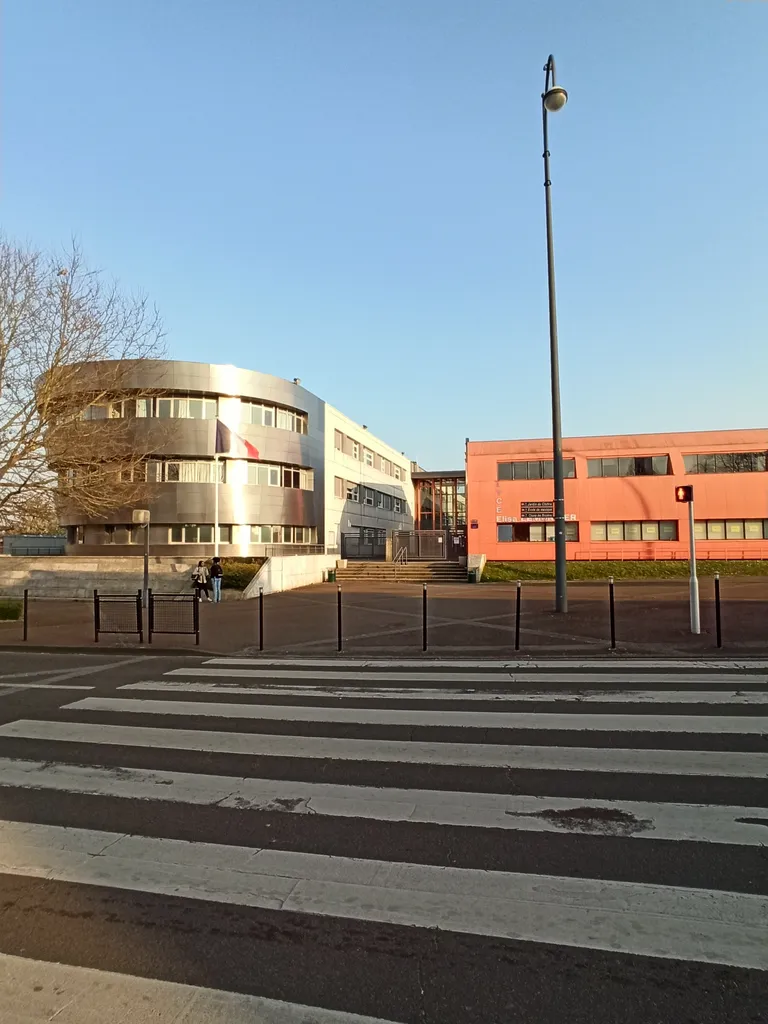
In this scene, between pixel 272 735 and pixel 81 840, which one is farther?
pixel 272 735

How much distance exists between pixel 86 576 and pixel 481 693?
25.0 metres

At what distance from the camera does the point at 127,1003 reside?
8.44 feet

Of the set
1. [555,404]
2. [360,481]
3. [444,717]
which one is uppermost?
[360,481]

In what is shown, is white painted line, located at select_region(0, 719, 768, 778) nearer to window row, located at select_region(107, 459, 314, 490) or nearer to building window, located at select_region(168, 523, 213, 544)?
window row, located at select_region(107, 459, 314, 490)

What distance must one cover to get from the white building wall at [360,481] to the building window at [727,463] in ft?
71.5

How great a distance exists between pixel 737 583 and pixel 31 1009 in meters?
28.8

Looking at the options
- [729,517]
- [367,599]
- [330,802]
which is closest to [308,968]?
[330,802]

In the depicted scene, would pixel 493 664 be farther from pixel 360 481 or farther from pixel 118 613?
pixel 360 481

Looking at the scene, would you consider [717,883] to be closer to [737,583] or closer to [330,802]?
[330,802]

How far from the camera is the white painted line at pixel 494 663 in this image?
31.4 feet

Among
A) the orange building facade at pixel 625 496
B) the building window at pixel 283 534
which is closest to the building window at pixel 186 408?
the building window at pixel 283 534

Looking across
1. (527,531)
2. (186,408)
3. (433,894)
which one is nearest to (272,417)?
(186,408)

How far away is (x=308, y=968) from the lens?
276 centimetres

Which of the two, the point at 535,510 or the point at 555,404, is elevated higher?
the point at 555,404
